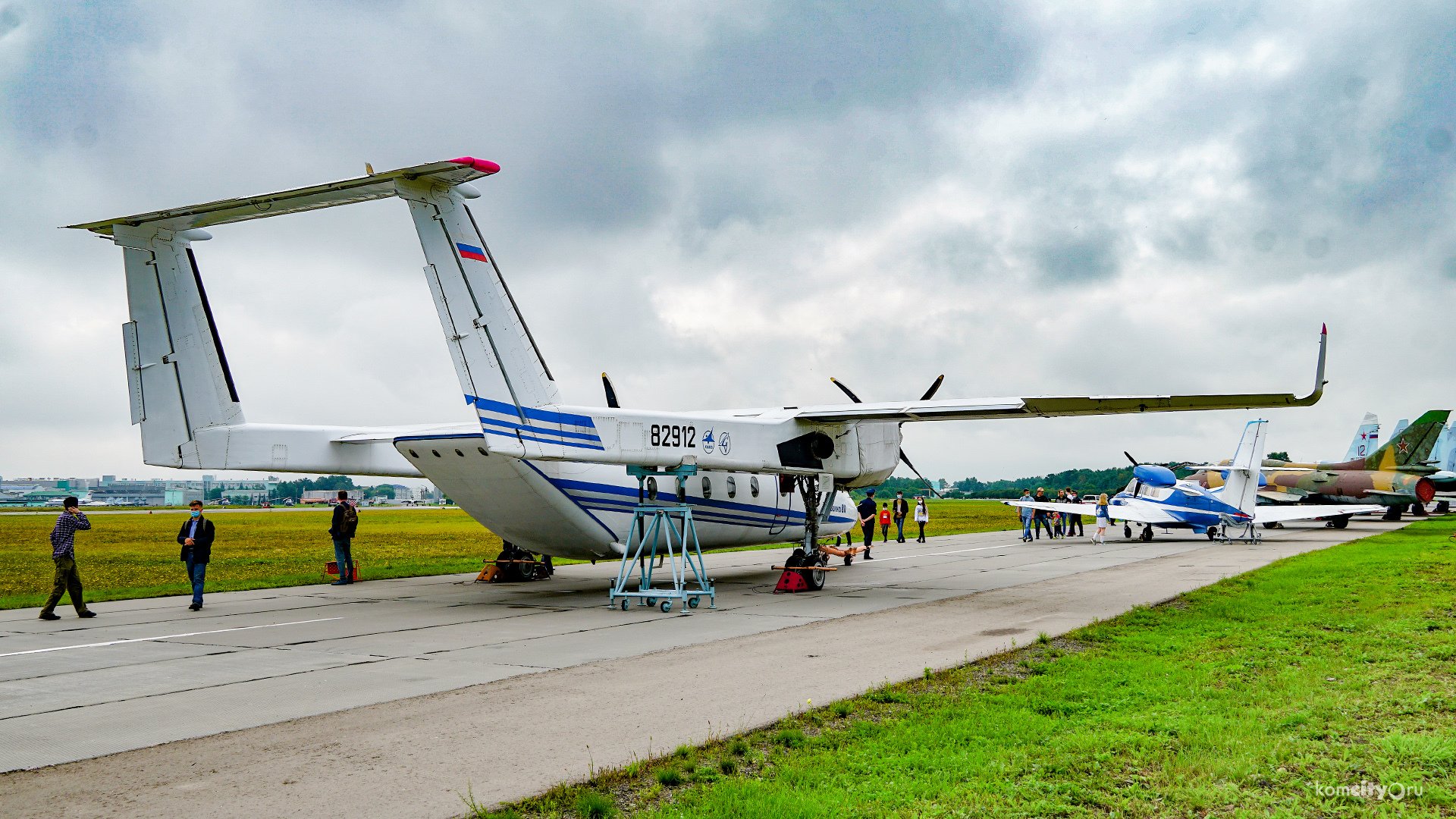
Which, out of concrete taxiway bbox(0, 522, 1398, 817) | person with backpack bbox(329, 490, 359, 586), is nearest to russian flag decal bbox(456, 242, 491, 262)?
concrete taxiway bbox(0, 522, 1398, 817)

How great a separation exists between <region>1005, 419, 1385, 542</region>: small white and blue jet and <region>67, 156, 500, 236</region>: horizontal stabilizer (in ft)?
91.0

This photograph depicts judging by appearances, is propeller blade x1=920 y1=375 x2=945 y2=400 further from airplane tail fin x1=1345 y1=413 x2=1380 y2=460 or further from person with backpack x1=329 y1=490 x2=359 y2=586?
airplane tail fin x1=1345 y1=413 x2=1380 y2=460

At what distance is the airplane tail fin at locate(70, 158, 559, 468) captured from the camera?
1261 centimetres

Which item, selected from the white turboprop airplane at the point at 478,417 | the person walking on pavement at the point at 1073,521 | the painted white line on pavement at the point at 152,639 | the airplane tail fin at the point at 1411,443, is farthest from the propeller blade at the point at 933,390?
the airplane tail fin at the point at 1411,443

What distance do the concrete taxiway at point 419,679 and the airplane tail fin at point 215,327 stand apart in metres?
3.13

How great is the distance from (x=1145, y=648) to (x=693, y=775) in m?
6.76

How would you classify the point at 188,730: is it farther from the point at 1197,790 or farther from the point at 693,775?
the point at 1197,790

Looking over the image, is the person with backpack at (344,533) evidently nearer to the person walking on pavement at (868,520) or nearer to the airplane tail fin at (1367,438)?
the person walking on pavement at (868,520)

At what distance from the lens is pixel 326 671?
962 cm

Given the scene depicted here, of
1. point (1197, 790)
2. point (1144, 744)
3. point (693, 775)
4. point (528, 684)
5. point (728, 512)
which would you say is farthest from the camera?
point (728, 512)

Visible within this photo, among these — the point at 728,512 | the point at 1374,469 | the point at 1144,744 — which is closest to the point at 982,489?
the point at 1374,469

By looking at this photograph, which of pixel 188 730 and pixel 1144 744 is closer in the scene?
pixel 1144 744

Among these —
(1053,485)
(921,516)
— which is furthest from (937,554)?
(1053,485)

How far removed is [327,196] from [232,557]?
22.1m
